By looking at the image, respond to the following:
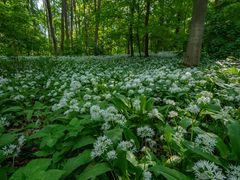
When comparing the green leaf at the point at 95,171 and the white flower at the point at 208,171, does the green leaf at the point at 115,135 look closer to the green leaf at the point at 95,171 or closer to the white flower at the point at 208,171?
the green leaf at the point at 95,171

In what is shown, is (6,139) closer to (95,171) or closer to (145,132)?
(95,171)

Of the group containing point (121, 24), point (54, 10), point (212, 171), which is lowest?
point (212, 171)

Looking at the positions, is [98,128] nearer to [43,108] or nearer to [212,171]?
[212,171]

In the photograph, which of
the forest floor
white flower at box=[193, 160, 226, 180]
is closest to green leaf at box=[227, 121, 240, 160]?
the forest floor

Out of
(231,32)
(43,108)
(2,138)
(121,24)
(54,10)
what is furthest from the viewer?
(54,10)

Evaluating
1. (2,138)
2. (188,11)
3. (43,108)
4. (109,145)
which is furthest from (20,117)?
(188,11)

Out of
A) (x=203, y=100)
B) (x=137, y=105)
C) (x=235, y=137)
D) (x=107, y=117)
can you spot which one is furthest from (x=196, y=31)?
(x=235, y=137)

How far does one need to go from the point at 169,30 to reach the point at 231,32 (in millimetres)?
2973

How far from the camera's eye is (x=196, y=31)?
7.85 meters

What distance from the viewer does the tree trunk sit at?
7.70 m

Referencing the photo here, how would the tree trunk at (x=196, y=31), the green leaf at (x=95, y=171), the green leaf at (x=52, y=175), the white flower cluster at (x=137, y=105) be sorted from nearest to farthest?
the green leaf at (x=52, y=175) → the green leaf at (x=95, y=171) → the white flower cluster at (x=137, y=105) → the tree trunk at (x=196, y=31)

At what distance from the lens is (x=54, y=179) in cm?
169

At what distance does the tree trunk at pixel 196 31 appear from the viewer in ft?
25.3

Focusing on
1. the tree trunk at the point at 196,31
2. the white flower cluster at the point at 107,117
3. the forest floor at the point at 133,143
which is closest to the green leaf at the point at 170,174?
the forest floor at the point at 133,143
